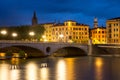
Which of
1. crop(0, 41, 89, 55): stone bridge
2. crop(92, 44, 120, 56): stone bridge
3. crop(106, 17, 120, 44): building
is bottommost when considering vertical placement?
crop(92, 44, 120, 56): stone bridge

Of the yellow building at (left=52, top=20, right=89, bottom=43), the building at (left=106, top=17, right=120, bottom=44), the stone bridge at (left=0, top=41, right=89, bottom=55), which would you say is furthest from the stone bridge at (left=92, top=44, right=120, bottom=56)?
the yellow building at (left=52, top=20, right=89, bottom=43)

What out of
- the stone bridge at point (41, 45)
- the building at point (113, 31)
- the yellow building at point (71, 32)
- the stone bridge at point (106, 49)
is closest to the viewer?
the stone bridge at point (41, 45)

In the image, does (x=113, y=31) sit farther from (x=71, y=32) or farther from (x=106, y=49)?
(x=106, y=49)

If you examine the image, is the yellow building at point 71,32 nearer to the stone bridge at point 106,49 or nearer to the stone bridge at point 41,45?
the stone bridge at point 106,49

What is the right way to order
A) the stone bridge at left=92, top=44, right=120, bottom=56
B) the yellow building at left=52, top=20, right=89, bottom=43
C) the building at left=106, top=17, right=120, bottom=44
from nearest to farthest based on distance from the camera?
the stone bridge at left=92, top=44, right=120, bottom=56 → the building at left=106, top=17, right=120, bottom=44 → the yellow building at left=52, top=20, right=89, bottom=43

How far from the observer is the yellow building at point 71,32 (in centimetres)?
13550

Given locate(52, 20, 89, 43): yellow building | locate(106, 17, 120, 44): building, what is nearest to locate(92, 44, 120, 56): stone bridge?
locate(106, 17, 120, 44): building

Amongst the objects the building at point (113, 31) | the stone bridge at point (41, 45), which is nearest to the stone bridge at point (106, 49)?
the stone bridge at point (41, 45)

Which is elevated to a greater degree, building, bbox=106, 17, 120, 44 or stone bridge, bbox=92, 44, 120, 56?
building, bbox=106, 17, 120, 44

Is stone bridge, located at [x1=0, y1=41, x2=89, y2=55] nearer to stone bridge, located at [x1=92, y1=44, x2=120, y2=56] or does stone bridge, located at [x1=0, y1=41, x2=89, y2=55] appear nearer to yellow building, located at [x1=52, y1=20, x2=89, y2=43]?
stone bridge, located at [x1=92, y1=44, x2=120, y2=56]

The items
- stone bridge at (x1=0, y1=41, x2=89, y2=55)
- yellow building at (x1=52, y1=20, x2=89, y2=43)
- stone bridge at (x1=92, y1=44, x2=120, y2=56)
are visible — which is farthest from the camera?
yellow building at (x1=52, y1=20, x2=89, y2=43)

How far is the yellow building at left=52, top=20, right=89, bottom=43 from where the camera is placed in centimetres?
13550

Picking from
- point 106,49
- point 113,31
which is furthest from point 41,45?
point 113,31

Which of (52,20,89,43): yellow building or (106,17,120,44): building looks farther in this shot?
(52,20,89,43): yellow building
